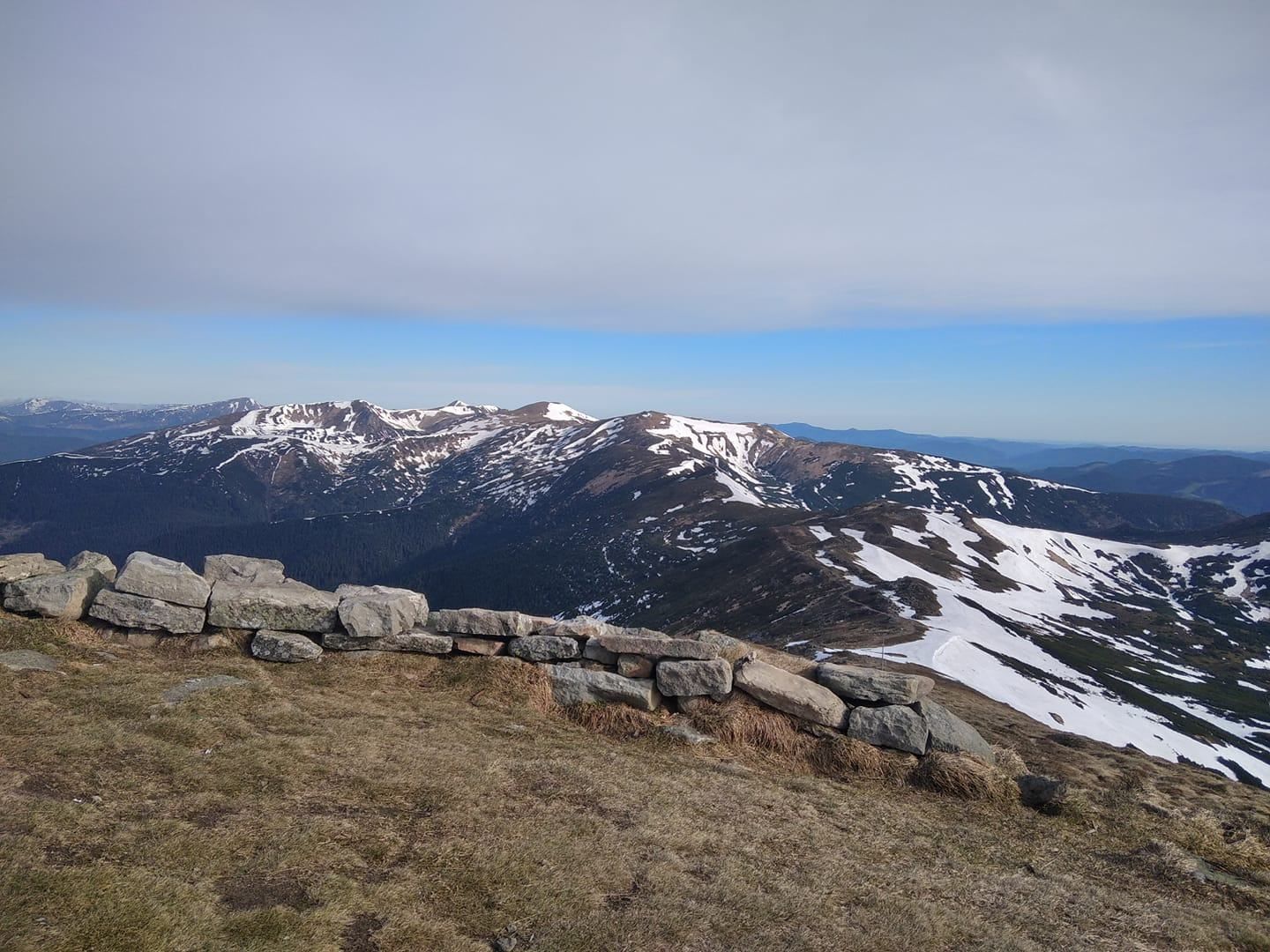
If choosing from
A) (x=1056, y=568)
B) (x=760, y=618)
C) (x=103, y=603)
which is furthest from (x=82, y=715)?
(x=1056, y=568)

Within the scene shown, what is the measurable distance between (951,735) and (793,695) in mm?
4573

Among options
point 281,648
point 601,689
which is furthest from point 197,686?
point 601,689

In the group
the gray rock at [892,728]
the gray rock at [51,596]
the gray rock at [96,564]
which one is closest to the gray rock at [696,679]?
the gray rock at [892,728]

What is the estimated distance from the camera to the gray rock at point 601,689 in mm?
20156

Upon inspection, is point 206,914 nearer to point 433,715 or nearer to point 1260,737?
point 433,715

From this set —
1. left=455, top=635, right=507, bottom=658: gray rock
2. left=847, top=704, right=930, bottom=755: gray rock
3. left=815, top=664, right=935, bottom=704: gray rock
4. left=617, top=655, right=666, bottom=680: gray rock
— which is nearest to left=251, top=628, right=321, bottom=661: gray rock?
left=455, top=635, right=507, bottom=658: gray rock

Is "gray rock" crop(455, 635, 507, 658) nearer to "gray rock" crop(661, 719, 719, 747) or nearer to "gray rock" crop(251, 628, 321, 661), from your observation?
"gray rock" crop(251, 628, 321, 661)

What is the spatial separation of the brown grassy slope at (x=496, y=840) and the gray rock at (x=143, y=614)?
50.2 inches

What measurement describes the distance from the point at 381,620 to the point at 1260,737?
10824 cm

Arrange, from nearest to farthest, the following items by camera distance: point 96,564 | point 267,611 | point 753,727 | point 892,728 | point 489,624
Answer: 1. point 892,728
2. point 753,727
3. point 267,611
4. point 489,624
5. point 96,564

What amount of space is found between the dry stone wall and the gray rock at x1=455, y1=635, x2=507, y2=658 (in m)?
0.04

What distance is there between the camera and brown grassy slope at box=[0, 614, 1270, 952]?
380 inches

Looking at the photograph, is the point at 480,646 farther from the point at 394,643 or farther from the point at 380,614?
the point at 380,614

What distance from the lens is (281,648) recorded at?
20641 millimetres
